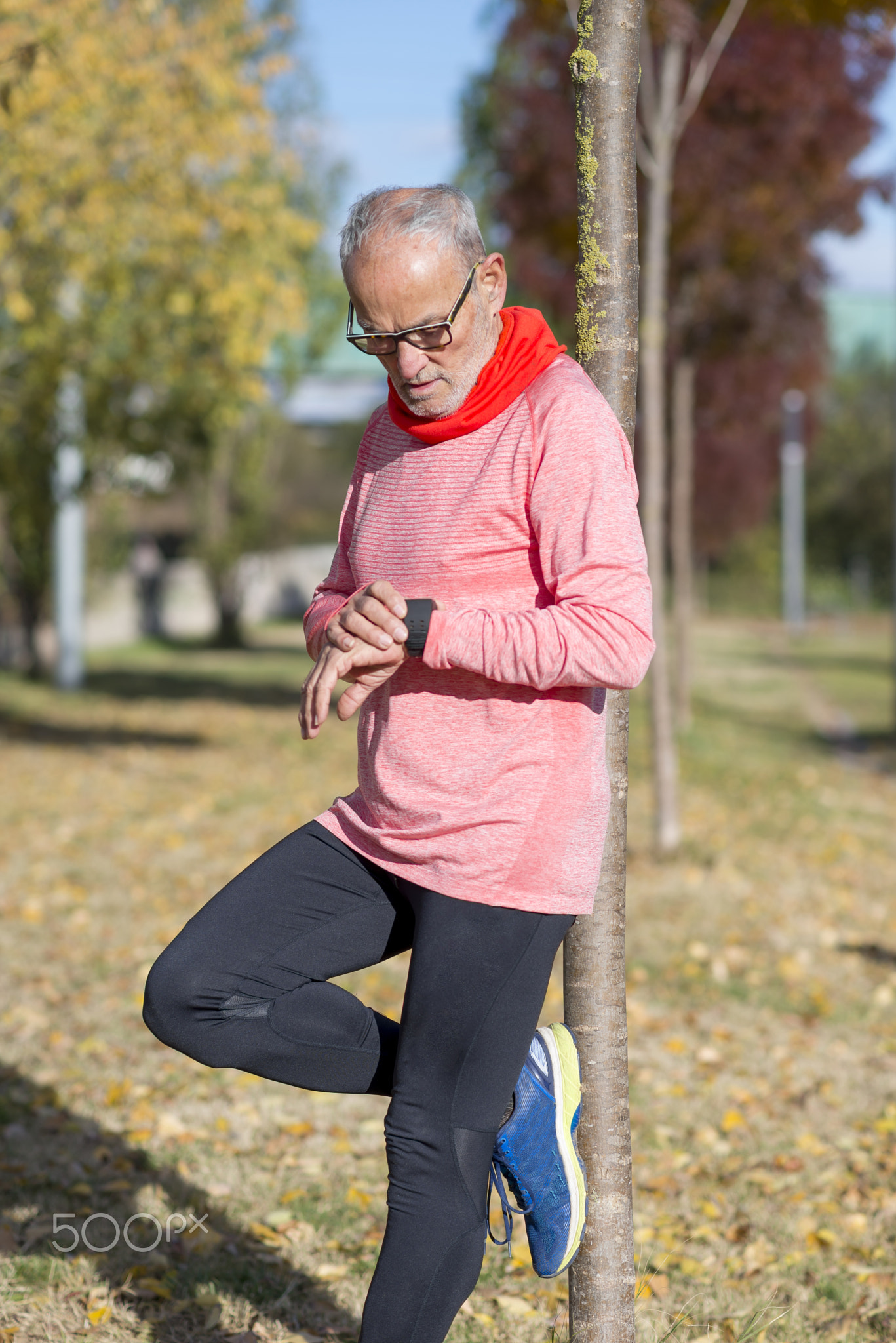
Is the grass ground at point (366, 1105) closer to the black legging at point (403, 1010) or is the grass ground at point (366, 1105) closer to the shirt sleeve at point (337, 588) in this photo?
the black legging at point (403, 1010)

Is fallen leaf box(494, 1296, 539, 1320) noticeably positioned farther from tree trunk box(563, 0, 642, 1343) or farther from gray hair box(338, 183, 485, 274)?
gray hair box(338, 183, 485, 274)

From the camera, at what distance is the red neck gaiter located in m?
2.00

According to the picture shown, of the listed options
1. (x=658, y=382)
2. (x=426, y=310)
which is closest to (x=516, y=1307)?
(x=426, y=310)

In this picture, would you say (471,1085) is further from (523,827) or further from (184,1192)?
(184,1192)

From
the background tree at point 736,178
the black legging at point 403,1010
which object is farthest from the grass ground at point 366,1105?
the background tree at point 736,178

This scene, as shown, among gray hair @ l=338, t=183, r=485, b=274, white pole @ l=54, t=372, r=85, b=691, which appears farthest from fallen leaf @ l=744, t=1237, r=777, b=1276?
white pole @ l=54, t=372, r=85, b=691

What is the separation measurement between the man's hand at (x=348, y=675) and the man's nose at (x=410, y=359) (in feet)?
1.34

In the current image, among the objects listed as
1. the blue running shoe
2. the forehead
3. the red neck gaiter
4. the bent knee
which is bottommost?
the blue running shoe

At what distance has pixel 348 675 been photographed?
6.54ft

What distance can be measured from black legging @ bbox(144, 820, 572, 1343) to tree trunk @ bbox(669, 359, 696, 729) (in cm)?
982

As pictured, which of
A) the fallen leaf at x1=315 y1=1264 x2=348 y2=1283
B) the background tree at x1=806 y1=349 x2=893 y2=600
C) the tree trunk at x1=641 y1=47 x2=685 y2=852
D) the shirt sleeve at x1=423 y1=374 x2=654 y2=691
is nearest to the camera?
the shirt sleeve at x1=423 y1=374 x2=654 y2=691

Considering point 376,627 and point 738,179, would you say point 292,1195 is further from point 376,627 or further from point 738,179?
point 738,179

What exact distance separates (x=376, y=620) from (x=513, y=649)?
0.66 feet

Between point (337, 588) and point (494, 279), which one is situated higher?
point (494, 279)
